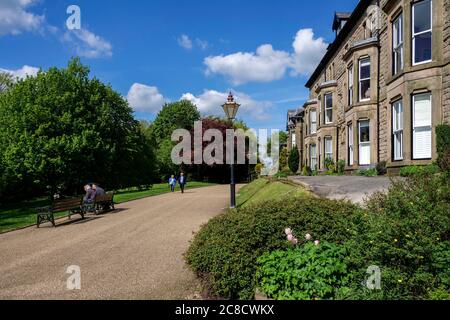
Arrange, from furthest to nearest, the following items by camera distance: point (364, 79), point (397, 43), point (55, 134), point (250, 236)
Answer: point (55, 134), point (364, 79), point (397, 43), point (250, 236)

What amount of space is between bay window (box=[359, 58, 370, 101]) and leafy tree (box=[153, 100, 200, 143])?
155 feet

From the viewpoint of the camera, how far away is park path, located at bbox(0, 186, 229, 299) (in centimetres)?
499

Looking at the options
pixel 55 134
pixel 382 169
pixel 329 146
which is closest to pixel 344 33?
pixel 329 146

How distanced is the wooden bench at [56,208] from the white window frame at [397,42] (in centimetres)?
1399

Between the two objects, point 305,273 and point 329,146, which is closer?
point 305,273

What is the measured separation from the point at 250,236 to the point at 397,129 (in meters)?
12.1

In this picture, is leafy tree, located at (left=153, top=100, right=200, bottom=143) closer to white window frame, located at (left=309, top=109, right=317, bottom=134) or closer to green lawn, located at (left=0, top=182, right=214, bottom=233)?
white window frame, located at (left=309, top=109, right=317, bottom=134)

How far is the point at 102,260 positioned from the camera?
6645mm

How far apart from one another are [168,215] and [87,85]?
26213 millimetres

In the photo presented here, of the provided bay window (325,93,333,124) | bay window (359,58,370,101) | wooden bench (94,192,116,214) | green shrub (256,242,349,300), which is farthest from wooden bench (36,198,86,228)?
bay window (325,93,333,124)

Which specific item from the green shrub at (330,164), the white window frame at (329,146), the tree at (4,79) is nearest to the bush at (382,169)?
the green shrub at (330,164)

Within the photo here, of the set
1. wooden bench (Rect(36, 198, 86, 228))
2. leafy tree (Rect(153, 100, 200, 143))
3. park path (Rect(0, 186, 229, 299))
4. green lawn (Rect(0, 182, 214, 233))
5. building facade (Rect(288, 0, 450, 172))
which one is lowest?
green lawn (Rect(0, 182, 214, 233))

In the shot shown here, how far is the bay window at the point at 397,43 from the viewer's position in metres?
14.3

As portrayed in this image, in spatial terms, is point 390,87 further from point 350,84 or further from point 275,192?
point 275,192
